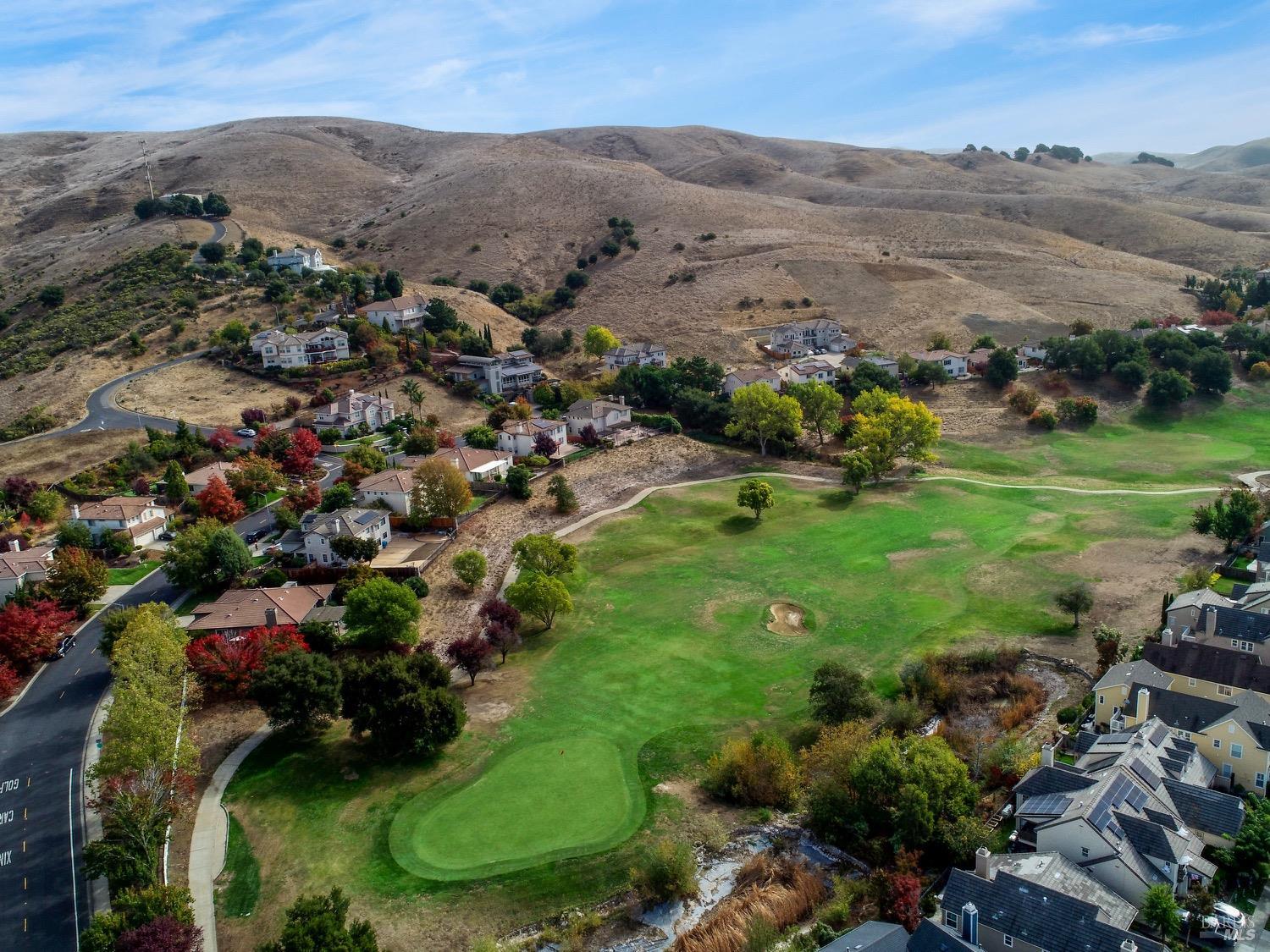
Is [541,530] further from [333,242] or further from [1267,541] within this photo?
[333,242]

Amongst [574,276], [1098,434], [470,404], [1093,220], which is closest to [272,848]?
[470,404]

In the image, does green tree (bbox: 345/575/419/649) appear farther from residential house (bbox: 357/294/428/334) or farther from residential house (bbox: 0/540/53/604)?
residential house (bbox: 357/294/428/334)

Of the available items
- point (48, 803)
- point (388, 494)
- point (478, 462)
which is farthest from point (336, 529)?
point (48, 803)

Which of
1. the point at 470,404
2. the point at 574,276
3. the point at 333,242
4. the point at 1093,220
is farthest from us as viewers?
the point at 1093,220

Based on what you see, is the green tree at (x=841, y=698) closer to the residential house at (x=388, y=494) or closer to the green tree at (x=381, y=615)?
the green tree at (x=381, y=615)

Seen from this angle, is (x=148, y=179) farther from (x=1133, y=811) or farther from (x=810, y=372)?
(x=1133, y=811)

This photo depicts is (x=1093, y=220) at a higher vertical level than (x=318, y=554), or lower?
higher
